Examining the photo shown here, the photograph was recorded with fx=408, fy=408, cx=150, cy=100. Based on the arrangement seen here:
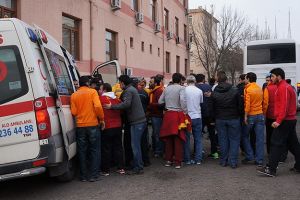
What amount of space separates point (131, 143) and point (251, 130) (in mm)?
2641

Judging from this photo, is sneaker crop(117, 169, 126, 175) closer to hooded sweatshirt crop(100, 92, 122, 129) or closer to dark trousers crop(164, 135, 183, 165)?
hooded sweatshirt crop(100, 92, 122, 129)

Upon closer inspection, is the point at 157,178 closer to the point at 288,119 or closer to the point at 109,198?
the point at 109,198

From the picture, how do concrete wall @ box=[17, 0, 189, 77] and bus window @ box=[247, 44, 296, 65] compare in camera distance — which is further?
bus window @ box=[247, 44, 296, 65]

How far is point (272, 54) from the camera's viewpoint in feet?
65.2

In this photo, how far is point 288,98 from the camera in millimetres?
7074

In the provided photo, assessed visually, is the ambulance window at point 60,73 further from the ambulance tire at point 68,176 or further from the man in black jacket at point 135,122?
the ambulance tire at point 68,176

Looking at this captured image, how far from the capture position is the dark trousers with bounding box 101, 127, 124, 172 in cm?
756

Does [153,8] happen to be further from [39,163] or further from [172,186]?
[39,163]

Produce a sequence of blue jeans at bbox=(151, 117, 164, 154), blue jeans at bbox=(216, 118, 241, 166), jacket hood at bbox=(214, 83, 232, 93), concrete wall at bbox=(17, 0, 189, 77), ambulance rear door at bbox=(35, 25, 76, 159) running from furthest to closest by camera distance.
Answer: concrete wall at bbox=(17, 0, 189, 77), blue jeans at bbox=(151, 117, 164, 154), jacket hood at bbox=(214, 83, 232, 93), blue jeans at bbox=(216, 118, 241, 166), ambulance rear door at bbox=(35, 25, 76, 159)

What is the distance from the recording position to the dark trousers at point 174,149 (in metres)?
8.04

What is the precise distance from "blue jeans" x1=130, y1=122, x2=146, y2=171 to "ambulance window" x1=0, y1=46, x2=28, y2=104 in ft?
8.57

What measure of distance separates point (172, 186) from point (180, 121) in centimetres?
174

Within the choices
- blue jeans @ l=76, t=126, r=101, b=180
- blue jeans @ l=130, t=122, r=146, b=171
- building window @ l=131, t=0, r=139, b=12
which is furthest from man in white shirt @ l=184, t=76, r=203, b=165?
building window @ l=131, t=0, r=139, b=12

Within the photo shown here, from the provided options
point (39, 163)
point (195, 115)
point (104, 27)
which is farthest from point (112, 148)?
point (104, 27)
